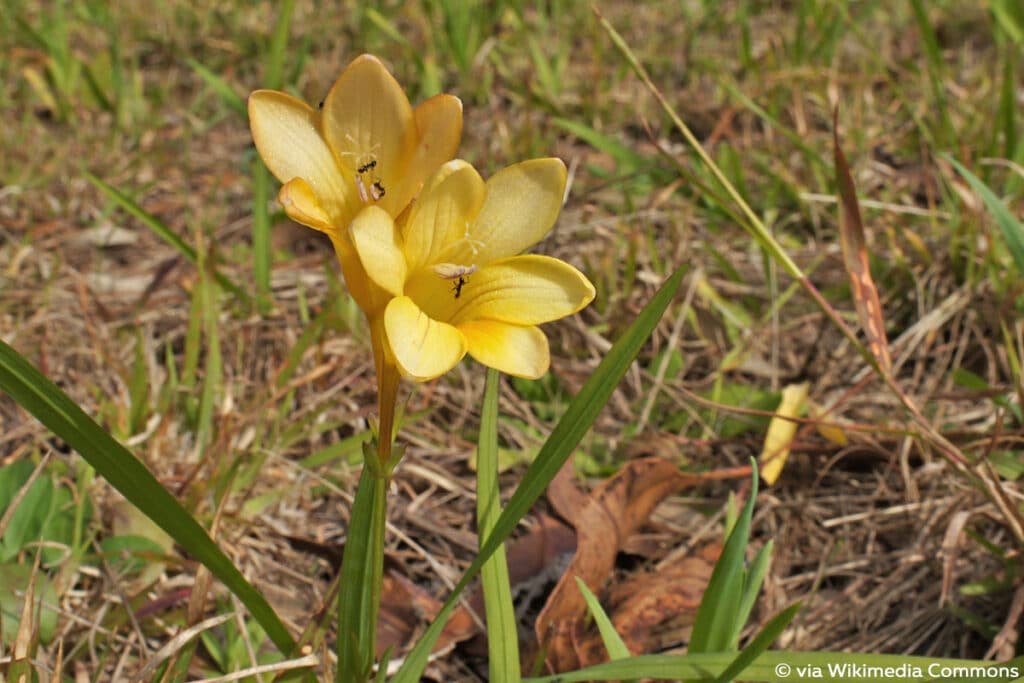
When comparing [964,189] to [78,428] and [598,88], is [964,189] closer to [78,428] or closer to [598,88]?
[598,88]

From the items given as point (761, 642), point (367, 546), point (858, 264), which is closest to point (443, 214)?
point (367, 546)

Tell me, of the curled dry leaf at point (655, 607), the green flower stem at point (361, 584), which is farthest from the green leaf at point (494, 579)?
the curled dry leaf at point (655, 607)

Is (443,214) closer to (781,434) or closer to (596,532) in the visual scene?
(596,532)

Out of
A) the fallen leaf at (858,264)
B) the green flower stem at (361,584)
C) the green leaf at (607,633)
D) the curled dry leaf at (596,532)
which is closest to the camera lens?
the green flower stem at (361,584)

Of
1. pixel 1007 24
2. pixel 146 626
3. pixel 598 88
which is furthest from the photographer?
pixel 598 88

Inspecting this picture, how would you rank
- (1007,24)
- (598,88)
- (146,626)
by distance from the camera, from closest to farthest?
(146,626) < (1007,24) < (598,88)

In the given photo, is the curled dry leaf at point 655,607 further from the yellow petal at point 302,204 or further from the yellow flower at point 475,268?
the yellow petal at point 302,204

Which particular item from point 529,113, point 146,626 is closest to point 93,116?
point 529,113
